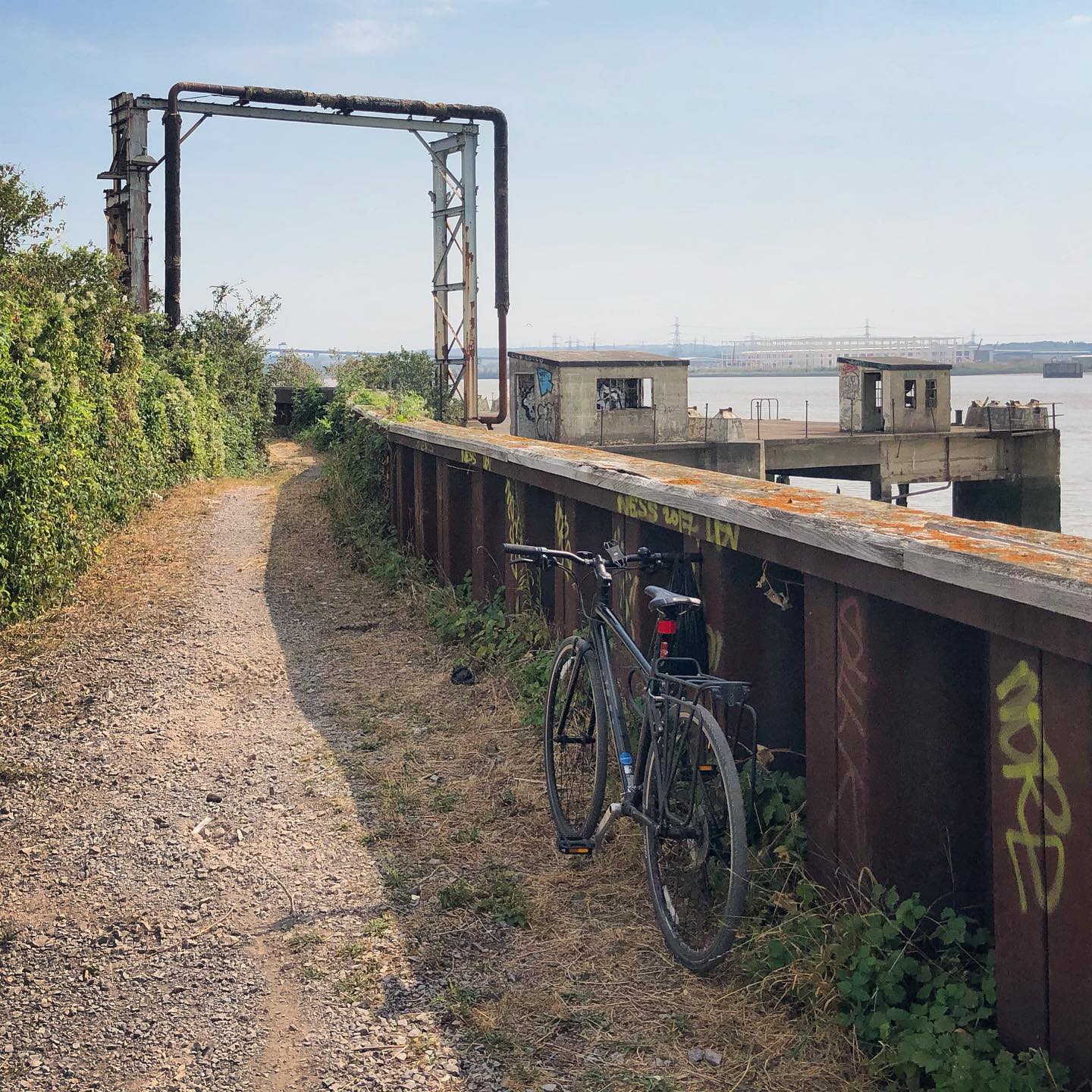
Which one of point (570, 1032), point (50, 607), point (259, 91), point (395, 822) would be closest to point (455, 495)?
point (50, 607)

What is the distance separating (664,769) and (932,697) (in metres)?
0.89

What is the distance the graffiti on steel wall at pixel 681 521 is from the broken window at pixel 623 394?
137 ft

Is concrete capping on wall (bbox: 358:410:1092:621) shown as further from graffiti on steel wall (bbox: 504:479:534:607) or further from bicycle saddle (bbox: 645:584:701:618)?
graffiti on steel wall (bbox: 504:479:534:607)

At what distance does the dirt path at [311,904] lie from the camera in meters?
3.37

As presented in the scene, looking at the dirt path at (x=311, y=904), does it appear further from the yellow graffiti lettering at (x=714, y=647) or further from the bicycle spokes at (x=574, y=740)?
the yellow graffiti lettering at (x=714, y=647)

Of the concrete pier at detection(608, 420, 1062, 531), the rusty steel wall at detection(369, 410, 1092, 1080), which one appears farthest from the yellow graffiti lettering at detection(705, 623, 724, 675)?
the concrete pier at detection(608, 420, 1062, 531)

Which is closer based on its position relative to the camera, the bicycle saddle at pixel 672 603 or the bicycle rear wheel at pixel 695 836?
the bicycle rear wheel at pixel 695 836

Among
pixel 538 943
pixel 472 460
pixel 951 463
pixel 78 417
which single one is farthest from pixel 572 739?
pixel 951 463

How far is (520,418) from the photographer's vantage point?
1998 inches

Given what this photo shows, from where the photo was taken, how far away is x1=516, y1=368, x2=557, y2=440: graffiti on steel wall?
46594mm

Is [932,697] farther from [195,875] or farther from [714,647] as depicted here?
[195,875]

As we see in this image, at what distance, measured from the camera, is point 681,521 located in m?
4.96

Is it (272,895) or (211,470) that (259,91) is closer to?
(211,470)

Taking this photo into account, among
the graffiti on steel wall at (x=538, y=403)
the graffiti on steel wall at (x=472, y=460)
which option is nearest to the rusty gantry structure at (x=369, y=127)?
the graffiti on steel wall at (x=472, y=460)
